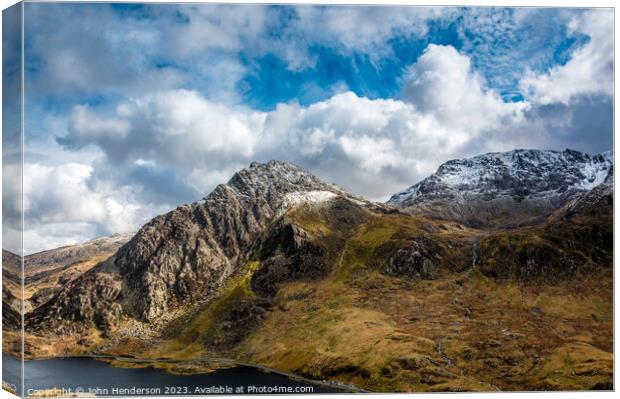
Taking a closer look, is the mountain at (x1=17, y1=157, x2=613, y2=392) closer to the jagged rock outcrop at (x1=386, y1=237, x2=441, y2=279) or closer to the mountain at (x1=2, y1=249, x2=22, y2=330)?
the jagged rock outcrop at (x1=386, y1=237, x2=441, y2=279)

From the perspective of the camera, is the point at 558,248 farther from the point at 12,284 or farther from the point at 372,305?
the point at 12,284

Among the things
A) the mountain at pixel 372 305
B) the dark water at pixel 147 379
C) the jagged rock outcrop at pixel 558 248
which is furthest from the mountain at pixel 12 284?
the jagged rock outcrop at pixel 558 248

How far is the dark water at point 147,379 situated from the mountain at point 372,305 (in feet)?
24.2

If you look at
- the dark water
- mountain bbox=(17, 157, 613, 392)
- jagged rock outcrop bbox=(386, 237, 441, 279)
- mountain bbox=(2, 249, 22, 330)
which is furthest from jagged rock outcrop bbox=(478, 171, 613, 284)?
mountain bbox=(2, 249, 22, 330)

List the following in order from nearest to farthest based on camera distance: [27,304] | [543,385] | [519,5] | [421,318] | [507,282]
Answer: [519,5] < [543,385] < [421,318] < [507,282] < [27,304]

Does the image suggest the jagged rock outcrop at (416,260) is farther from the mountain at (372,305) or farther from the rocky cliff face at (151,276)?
the rocky cliff face at (151,276)

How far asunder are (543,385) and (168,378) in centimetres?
7279

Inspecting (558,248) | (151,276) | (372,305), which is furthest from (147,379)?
(558,248)

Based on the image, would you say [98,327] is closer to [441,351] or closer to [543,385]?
[441,351]

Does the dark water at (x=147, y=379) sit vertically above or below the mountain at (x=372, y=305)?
below

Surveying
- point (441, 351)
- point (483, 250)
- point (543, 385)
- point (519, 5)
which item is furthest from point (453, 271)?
point (519, 5)

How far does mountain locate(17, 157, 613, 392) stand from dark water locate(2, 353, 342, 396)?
24.2 feet

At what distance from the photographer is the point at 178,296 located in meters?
178

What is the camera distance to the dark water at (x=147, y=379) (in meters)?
76.3
